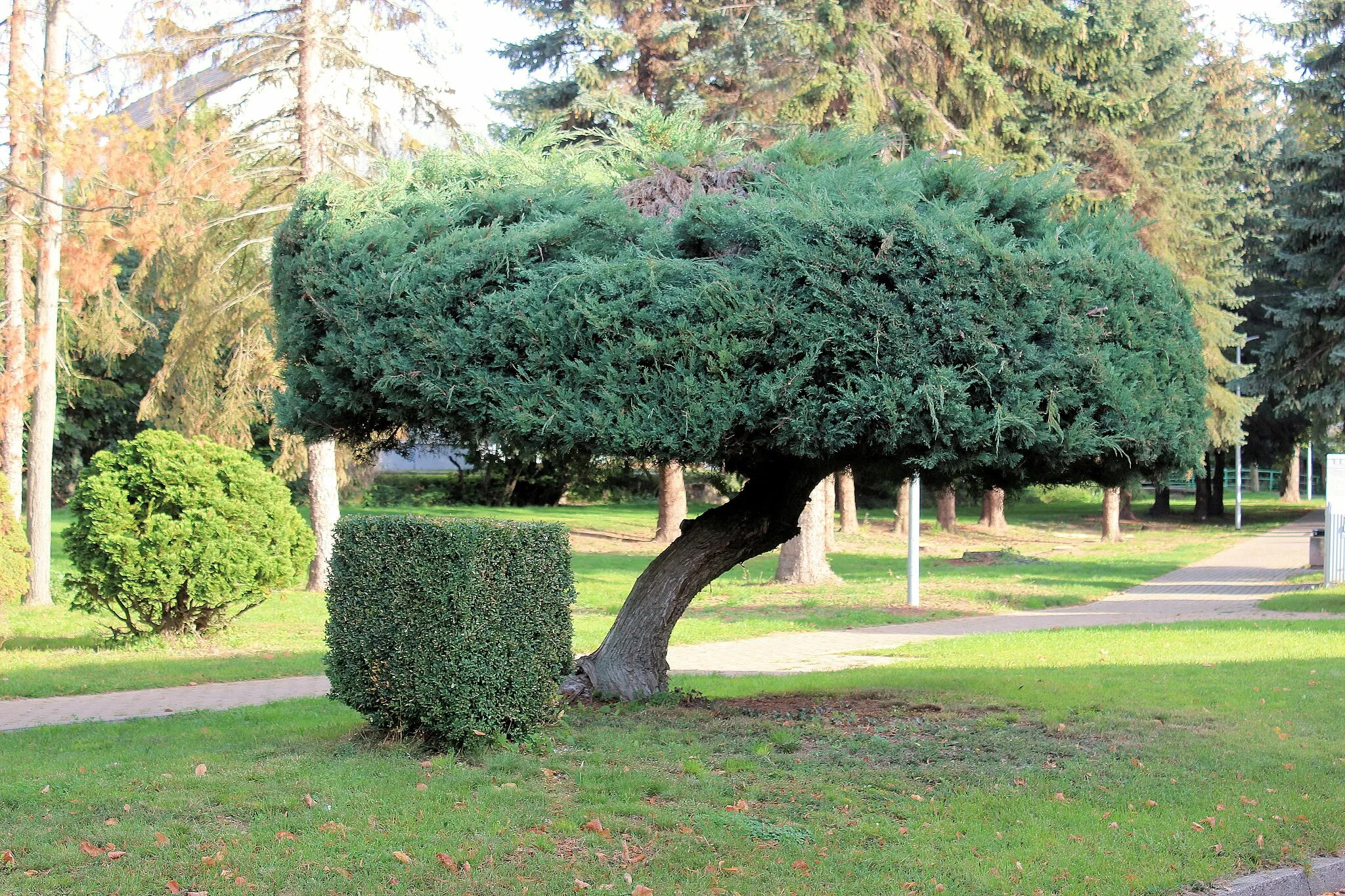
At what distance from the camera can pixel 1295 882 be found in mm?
4949

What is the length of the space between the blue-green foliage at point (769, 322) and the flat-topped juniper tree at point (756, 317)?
15 mm

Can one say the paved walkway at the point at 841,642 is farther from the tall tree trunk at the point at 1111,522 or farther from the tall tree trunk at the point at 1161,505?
the tall tree trunk at the point at 1161,505

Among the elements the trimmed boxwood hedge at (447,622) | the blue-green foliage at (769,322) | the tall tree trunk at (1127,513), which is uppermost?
the blue-green foliage at (769,322)

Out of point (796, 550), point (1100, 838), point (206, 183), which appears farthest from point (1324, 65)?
point (1100, 838)

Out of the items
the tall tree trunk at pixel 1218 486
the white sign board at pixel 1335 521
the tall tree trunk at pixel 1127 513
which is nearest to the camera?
the white sign board at pixel 1335 521

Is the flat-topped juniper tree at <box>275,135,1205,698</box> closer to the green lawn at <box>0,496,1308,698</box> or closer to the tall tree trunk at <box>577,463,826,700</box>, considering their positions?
the tall tree trunk at <box>577,463,826,700</box>

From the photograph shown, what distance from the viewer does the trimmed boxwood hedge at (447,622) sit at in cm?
593

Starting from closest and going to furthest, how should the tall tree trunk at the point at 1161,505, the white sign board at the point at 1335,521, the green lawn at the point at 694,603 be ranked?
the green lawn at the point at 694,603 < the white sign board at the point at 1335,521 < the tall tree trunk at the point at 1161,505

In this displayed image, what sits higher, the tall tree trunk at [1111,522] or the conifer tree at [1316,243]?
the conifer tree at [1316,243]

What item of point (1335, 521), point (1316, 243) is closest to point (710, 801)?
point (1335, 521)

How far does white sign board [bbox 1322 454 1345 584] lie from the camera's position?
18203 millimetres

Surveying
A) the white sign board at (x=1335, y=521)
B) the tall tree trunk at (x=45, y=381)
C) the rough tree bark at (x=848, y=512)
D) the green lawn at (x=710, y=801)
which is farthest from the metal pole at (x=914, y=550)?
the rough tree bark at (x=848, y=512)

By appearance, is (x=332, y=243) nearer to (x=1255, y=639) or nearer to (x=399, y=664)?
(x=399, y=664)

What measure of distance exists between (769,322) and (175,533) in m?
8.07
